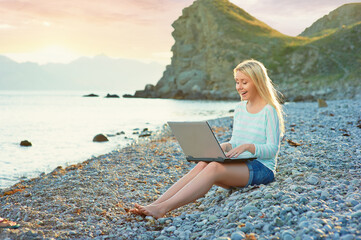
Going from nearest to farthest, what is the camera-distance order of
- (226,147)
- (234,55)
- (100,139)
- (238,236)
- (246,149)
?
1. (238,236)
2. (246,149)
3. (226,147)
4. (100,139)
5. (234,55)

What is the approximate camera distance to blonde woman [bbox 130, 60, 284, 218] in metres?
4.88

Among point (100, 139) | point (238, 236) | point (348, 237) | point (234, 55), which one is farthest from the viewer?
point (234, 55)

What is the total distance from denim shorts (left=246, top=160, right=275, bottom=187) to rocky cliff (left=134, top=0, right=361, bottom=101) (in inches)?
2194

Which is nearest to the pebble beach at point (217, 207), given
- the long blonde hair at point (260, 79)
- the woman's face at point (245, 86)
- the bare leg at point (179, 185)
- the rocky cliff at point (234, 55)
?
the bare leg at point (179, 185)

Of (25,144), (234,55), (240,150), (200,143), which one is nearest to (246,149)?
(240,150)

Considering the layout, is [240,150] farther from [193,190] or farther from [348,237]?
[348,237]

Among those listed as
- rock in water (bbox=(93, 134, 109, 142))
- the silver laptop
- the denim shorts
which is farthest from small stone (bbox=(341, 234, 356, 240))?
rock in water (bbox=(93, 134, 109, 142))

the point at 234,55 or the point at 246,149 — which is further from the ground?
the point at 234,55

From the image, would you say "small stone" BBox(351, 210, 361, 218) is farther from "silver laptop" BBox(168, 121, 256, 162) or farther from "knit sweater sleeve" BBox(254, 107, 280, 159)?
"silver laptop" BBox(168, 121, 256, 162)

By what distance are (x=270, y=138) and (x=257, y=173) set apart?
596 millimetres

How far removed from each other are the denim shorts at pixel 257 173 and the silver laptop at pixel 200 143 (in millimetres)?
165

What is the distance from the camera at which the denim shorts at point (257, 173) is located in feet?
17.1

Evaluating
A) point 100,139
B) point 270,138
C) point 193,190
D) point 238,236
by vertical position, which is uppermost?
point 270,138

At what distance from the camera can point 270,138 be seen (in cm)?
504
